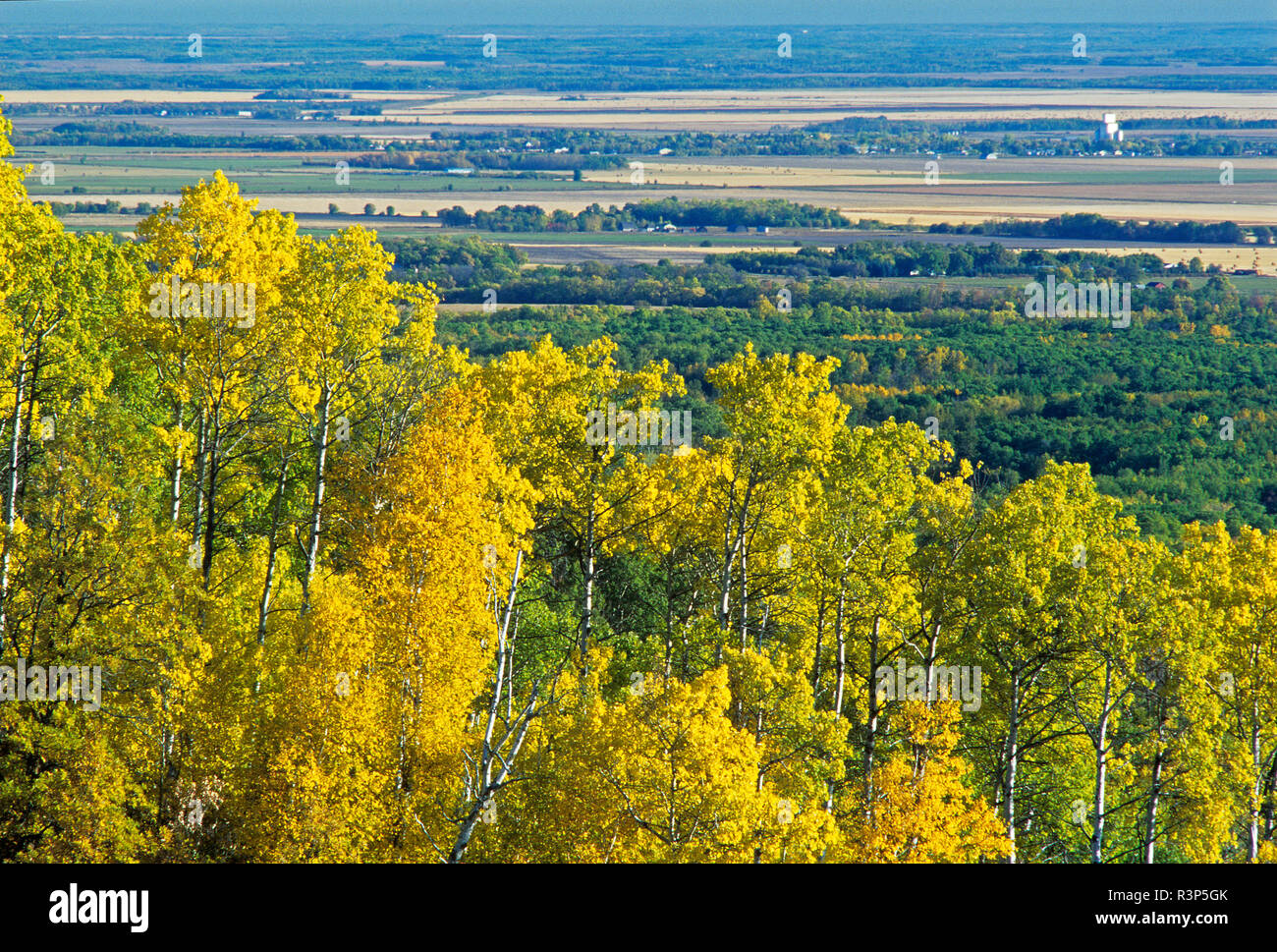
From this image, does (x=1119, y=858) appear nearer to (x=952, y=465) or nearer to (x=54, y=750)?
(x=54, y=750)

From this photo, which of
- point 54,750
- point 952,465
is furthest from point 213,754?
point 952,465

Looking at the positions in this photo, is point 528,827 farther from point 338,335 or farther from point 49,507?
point 338,335

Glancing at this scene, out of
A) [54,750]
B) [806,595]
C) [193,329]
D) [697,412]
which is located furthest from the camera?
[697,412]

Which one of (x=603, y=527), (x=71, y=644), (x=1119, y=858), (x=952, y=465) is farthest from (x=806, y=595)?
(x=952, y=465)

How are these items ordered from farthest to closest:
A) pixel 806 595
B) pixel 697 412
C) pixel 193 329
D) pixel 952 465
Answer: pixel 952 465, pixel 697 412, pixel 806 595, pixel 193 329

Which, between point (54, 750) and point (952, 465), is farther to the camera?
point (952, 465)

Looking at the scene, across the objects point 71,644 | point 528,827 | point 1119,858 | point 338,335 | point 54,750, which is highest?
point 338,335

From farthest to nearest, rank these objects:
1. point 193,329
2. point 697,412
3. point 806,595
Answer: point 697,412 → point 806,595 → point 193,329

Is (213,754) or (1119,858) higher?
(213,754)

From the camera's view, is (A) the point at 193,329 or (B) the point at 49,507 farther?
(A) the point at 193,329
